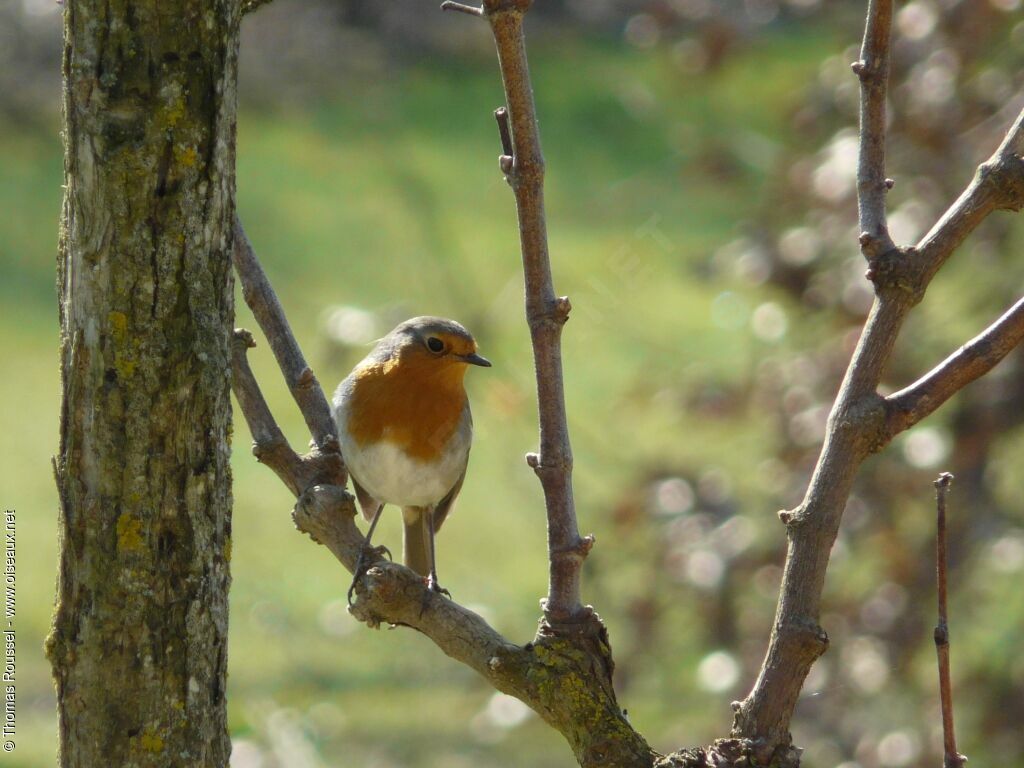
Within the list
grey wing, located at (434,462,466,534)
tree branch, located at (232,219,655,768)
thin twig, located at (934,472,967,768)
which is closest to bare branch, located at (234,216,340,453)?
tree branch, located at (232,219,655,768)

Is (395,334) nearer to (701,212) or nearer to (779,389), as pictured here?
(779,389)

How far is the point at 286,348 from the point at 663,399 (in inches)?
111

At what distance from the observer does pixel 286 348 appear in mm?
1963

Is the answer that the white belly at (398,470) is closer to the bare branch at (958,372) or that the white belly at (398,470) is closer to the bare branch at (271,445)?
the bare branch at (271,445)

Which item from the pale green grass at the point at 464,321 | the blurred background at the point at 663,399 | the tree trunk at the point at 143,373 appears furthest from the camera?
the pale green grass at the point at 464,321

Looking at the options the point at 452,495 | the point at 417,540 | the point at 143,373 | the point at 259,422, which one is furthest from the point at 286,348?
the point at 417,540

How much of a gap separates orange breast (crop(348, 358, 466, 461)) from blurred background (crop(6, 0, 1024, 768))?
27.2 inches

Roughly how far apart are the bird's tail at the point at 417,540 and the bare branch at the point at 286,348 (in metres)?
1.69

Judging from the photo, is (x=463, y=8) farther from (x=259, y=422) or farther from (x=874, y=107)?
(x=259, y=422)

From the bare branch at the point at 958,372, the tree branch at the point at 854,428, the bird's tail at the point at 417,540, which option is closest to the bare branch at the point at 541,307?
the tree branch at the point at 854,428

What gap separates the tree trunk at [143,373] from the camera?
128 centimetres

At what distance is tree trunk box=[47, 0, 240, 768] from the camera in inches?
50.4

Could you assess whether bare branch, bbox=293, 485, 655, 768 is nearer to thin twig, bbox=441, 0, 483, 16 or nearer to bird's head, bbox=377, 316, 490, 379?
thin twig, bbox=441, 0, 483, 16

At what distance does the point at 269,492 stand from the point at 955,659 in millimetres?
4098
